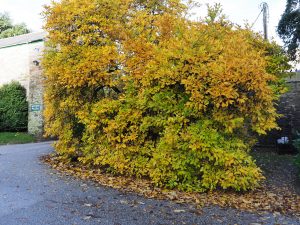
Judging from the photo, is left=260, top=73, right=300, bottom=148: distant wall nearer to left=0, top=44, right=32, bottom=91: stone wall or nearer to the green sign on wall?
the green sign on wall

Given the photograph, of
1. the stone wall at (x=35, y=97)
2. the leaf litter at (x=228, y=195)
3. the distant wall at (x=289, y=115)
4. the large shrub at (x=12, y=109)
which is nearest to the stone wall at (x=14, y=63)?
the large shrub at (x=12, y=109)

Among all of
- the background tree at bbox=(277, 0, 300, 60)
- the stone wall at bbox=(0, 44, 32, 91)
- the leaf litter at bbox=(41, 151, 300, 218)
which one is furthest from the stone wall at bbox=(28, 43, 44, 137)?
the background tree at bbox=(277, 0, 300, 60)

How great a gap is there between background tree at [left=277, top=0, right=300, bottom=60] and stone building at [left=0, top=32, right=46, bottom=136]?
13883 millimetres

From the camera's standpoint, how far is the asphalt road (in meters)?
5.11

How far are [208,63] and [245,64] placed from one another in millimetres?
738

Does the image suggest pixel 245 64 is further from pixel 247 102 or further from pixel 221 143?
pixel 221 143

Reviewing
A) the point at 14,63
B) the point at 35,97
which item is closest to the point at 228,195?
the point at 35,97

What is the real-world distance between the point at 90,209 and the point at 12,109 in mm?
16139

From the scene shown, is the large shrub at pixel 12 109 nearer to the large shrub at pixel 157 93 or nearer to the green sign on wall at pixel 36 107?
the green sign on wall at pixel 36 107

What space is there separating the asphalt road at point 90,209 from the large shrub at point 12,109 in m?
13.4

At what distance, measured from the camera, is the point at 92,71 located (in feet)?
28.7

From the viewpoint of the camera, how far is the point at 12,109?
19969 mm

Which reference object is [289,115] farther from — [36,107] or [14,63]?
[14,63]

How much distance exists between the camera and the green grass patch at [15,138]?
1706 cm
